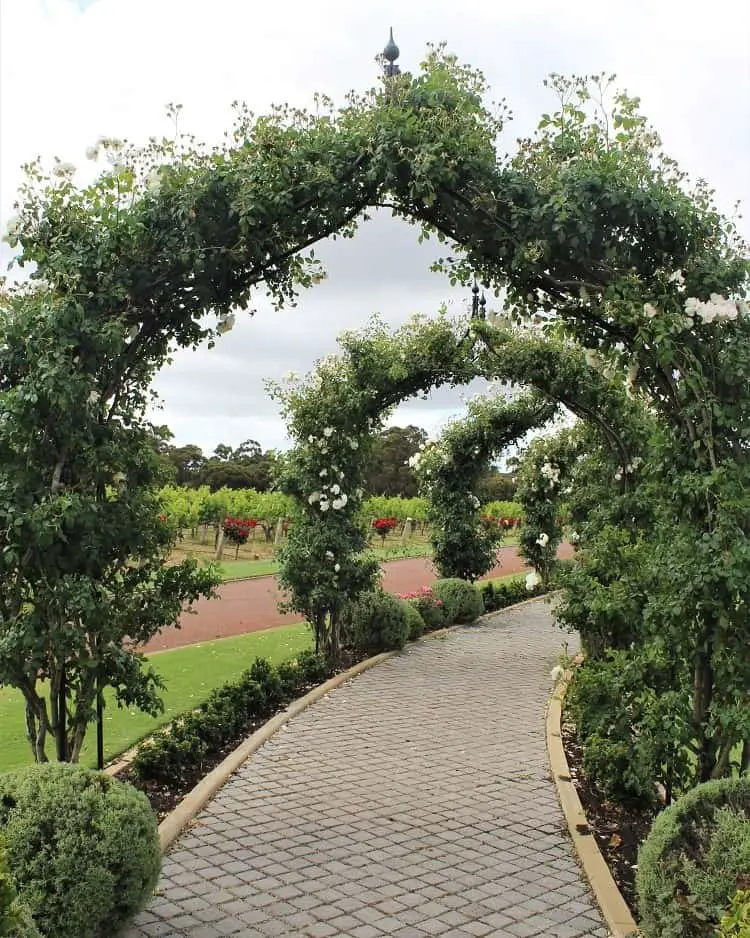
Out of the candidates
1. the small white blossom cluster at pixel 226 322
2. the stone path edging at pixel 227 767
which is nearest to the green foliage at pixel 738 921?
the stone path edging at pixel 227 767

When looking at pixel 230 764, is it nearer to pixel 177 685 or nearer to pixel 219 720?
pixel 219 720

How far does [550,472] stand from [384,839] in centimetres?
1171

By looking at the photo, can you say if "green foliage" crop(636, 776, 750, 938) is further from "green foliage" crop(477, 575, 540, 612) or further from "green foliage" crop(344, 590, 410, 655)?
"green foliage" crop(477, 575, 540, 612)

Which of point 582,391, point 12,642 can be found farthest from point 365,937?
point 582,391

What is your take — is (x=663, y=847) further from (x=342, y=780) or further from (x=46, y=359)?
(x=46, y=359)

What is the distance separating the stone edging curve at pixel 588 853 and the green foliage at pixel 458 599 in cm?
658

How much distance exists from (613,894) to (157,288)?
395cm

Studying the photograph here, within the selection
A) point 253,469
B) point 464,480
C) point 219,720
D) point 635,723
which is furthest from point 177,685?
point 253,469

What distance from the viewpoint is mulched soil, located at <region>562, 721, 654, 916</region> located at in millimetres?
4453

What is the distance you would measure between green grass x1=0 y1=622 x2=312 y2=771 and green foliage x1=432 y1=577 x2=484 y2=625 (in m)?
2.31

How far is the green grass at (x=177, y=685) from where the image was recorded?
21.6 ft

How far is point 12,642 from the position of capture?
4.21 m

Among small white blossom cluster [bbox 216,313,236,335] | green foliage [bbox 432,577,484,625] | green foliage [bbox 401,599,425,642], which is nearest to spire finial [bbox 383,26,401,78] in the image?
small white blossom cluster [bbox 216,313,236,335]

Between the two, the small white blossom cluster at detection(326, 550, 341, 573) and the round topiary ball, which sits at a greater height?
the small white blossom cluster at detection(326, 550, 341, 573)
